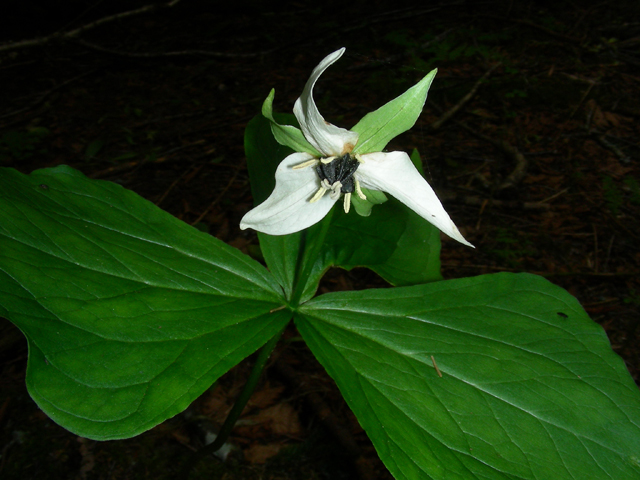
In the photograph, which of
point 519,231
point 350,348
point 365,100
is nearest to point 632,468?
point 350,348

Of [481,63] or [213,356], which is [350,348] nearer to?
[213,356]

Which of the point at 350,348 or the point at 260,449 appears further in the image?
A: the point at 260,449

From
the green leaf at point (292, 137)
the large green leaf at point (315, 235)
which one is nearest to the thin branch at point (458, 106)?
the large green leaf at point (315, 235)

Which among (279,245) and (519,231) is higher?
(279,245)

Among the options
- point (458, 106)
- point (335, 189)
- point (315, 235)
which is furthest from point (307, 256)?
point (458, 106)

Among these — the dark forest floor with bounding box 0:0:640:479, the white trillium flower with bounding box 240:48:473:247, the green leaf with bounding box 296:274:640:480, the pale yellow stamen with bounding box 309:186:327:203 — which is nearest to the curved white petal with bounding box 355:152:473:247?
the white trillium flower with bounding box 240:48:473:247

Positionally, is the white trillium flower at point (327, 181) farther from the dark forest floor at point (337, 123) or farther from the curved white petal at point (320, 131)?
the dark forest floor at point (337, 123)
